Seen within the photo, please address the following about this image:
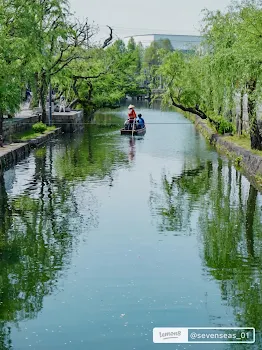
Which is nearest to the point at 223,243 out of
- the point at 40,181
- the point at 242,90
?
the point at 40,181

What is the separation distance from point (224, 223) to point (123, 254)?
12.5ft

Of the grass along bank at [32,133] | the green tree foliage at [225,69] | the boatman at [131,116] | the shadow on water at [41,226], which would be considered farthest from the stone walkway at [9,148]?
the boatman at [131,116]

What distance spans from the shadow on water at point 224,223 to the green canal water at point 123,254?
0.03 meters

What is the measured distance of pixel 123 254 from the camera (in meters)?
13.5

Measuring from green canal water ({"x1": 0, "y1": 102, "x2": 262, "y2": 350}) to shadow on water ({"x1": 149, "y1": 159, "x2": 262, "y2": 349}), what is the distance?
0.03m

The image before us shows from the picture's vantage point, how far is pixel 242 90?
2456 cm

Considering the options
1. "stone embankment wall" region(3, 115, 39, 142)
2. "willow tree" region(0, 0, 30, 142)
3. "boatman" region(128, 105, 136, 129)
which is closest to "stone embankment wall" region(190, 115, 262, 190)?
"boatman" region(128, 105, 136, 129)

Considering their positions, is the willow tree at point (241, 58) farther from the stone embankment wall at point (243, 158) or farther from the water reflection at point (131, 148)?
the water reflection at point (131, 148)

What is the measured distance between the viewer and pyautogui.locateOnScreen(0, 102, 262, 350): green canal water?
32.4 ft
